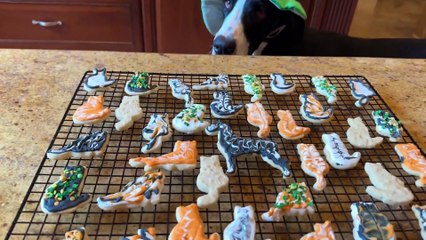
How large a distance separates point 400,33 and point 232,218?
138 inches

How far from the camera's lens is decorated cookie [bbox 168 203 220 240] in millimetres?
613

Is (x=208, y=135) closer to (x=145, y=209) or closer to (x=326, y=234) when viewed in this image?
(x=145, y=209)

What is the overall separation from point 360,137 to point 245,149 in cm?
28

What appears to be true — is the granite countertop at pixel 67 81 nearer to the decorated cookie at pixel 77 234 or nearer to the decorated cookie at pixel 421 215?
the decorated cookie at pixel 77 234

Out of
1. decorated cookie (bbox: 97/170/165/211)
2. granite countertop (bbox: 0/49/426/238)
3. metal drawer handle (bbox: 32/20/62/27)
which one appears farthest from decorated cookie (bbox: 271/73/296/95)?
metal drawer handle (bbox: 32/20/62/27)

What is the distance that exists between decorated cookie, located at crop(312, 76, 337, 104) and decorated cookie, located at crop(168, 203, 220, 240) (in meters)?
0.53

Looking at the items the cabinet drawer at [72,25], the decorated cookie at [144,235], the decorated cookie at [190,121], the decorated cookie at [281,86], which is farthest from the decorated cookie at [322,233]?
the cabinet drawer at [72,25]

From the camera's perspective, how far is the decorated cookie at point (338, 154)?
785mm

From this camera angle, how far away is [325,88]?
1029 millimetres

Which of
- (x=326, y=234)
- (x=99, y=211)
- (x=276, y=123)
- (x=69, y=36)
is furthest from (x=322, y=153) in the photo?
(x=69, y=36)

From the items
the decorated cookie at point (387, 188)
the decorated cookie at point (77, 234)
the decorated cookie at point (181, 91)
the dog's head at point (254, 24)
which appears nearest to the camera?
the decorated cookie at point (77, 234)

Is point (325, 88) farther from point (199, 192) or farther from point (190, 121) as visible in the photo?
point (199, 192)

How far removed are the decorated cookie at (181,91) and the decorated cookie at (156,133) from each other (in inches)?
4.2

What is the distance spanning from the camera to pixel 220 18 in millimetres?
1468
